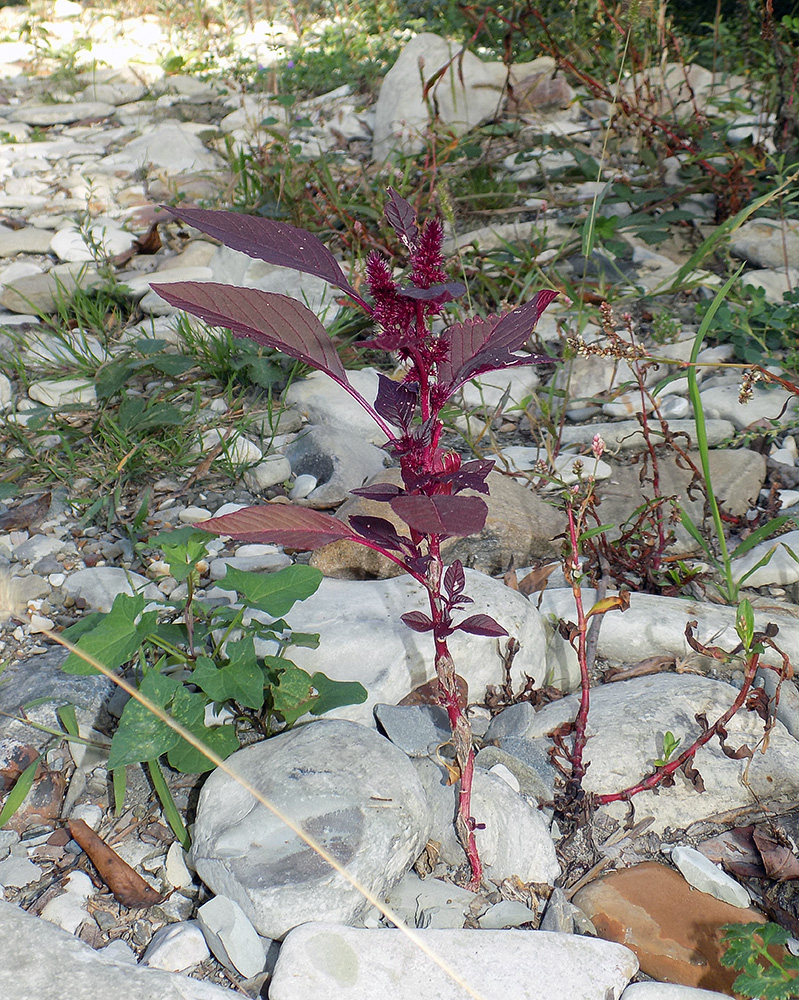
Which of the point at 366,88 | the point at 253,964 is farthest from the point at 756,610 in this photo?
the point at 366,88

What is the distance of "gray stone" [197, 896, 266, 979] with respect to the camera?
4.32 ft

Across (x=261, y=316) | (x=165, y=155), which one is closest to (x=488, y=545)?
(x=261, y=316)

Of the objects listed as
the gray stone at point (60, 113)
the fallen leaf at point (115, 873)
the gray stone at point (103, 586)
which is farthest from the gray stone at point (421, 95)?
the fallen leaf at point (115, 873)

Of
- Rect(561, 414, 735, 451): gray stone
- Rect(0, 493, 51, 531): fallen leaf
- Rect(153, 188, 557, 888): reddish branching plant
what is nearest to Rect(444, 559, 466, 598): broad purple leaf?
Rect(153, 188, 557, 888): reddish branching plant

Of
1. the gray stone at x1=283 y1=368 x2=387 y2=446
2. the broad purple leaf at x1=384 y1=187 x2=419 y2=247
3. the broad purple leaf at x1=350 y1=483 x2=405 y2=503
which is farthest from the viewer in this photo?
the gray stone at x1=283 y1=368 x2=387 y2=446

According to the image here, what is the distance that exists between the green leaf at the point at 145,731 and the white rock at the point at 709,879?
891 millimetres

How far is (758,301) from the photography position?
9.68 feet

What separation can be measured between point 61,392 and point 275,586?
1.69m

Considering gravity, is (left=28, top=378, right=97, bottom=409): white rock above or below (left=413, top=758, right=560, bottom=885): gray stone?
above

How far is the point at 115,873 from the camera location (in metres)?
1.48

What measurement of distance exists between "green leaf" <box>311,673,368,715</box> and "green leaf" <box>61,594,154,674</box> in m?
0.32

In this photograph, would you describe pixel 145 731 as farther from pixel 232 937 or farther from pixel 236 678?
pixel 232 937

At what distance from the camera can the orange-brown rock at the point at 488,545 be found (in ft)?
7.04

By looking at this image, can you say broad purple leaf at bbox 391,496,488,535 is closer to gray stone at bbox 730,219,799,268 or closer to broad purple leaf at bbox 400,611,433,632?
broad purple leaf at bbox 400,611,433,632
